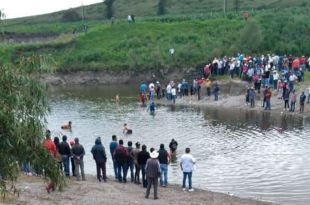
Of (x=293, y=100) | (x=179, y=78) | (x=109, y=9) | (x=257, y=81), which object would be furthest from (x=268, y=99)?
(x=109, y=9)

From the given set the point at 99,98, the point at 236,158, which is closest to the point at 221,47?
the point at 99,98

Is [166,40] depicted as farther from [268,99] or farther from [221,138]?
[221,138]

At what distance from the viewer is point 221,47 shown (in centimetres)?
7606

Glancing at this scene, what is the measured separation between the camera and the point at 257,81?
52531 millimetres

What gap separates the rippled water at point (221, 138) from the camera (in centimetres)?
2831

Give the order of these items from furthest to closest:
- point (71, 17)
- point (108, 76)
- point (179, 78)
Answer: point (71, 17), point (108, 76), point (179, 78)

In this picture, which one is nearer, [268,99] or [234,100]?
[268,99]

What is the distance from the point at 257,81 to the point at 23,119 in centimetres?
3748

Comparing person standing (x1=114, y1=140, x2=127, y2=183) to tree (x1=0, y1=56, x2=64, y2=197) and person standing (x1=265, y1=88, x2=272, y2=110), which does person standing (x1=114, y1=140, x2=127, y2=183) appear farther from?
person standing (x1=265, y1=88, x2=272, y2=110)

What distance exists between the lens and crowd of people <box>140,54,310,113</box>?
4909cm

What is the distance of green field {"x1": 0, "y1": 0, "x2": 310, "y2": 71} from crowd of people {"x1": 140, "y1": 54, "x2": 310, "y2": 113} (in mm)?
13761

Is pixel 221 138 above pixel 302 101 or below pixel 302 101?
below

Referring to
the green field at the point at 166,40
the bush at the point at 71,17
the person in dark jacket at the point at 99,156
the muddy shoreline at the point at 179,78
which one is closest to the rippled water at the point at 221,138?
the muddy shoreline at the point at 179,78

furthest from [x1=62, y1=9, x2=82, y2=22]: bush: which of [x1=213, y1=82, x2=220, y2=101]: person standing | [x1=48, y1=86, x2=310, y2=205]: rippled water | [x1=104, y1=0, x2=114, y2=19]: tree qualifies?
[x1=213, y1=82, x2=220, y2=101]: person standing
